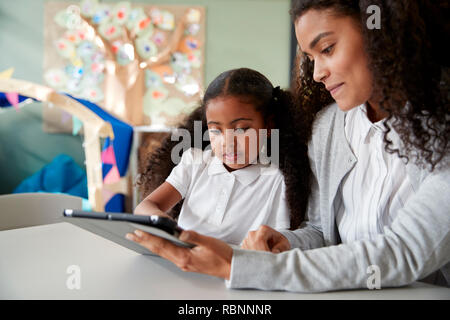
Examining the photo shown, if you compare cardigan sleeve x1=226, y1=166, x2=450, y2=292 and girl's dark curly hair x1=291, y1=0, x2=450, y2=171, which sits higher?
girl's dark curly hair x1=291, y1=0, x2=450, y2=171

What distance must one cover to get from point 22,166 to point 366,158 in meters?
2.89

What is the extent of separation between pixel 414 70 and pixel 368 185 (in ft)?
0.80

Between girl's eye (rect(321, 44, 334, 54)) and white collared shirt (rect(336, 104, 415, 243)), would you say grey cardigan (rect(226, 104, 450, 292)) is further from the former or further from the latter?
girl's eye (rect(321, 44, 334, 54))

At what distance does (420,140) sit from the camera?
0.68 metres

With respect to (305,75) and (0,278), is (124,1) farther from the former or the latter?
(0,278)

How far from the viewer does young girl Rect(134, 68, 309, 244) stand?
1.03 m

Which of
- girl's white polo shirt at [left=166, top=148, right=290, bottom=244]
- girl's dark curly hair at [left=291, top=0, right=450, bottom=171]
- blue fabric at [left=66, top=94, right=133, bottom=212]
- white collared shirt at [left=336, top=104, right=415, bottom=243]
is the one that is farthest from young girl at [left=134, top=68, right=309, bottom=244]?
blue fabric at [left=66, top=94, right=133, bottom=212]

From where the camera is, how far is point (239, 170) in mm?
1113

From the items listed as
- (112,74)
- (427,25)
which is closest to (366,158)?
(427,25)

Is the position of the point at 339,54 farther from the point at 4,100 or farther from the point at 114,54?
the point at 114,54

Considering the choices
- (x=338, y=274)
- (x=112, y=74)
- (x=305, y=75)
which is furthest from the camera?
(x=112, y=74)

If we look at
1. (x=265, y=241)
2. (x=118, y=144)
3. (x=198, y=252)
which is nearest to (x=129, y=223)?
(x=198, y=252)

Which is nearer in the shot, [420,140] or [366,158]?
[420,140]

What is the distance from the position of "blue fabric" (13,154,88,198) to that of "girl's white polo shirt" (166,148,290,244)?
1821 millimetres
